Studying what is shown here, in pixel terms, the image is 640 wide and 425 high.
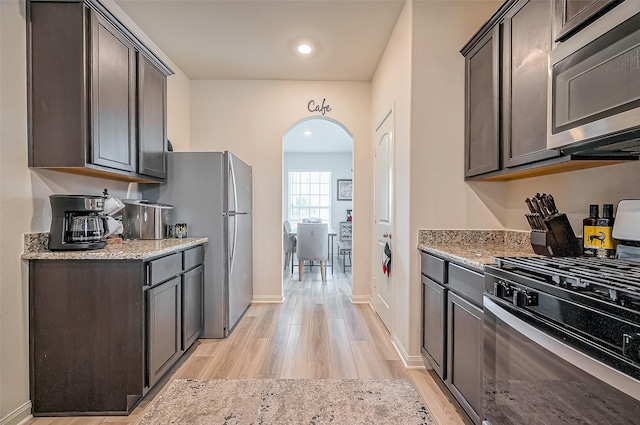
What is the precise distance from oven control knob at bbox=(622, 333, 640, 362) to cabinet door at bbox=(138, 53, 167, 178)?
2.76 m

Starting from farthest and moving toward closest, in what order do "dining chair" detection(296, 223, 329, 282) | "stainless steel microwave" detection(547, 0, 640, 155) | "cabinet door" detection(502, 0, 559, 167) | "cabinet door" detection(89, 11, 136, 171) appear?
"dining chair" detection(296, 223, 329, 282)
"cabinet door" detection(89, 11, 136, 171)
"cabinet door" detection(502, 0, 559, 167)
"stainless steel microwave" detection(547, 0, 640, 155)

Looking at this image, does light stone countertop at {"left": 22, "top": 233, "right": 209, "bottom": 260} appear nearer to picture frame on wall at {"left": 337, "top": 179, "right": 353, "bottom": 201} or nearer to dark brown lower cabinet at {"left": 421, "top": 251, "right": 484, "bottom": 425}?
dark brown lower cabinet at {"left": 421, "top": 251, "right": 484, "bottom": 425}

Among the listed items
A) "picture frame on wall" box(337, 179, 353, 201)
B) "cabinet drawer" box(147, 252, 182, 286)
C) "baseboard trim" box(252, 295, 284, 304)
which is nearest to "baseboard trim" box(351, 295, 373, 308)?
"baseboard trim" box(252, 295, 284, 304)

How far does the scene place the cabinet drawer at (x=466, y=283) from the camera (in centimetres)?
158

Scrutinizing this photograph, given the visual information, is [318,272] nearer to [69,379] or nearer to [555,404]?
[69,379]

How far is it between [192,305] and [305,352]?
3.34 feet

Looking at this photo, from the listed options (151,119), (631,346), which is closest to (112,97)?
(151,119)

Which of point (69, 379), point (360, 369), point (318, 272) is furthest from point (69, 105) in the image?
point (318, 272)

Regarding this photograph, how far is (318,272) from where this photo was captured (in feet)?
19.9

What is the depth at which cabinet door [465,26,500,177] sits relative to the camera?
2.01m

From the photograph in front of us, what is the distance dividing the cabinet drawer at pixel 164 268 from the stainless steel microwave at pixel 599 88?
2.24 metres

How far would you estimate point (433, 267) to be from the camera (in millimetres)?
2148

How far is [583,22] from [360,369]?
7.69ft

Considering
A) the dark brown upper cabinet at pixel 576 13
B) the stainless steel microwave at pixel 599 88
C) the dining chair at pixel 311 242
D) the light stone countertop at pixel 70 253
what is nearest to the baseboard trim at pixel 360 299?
the dining chair at pixel 311 242
